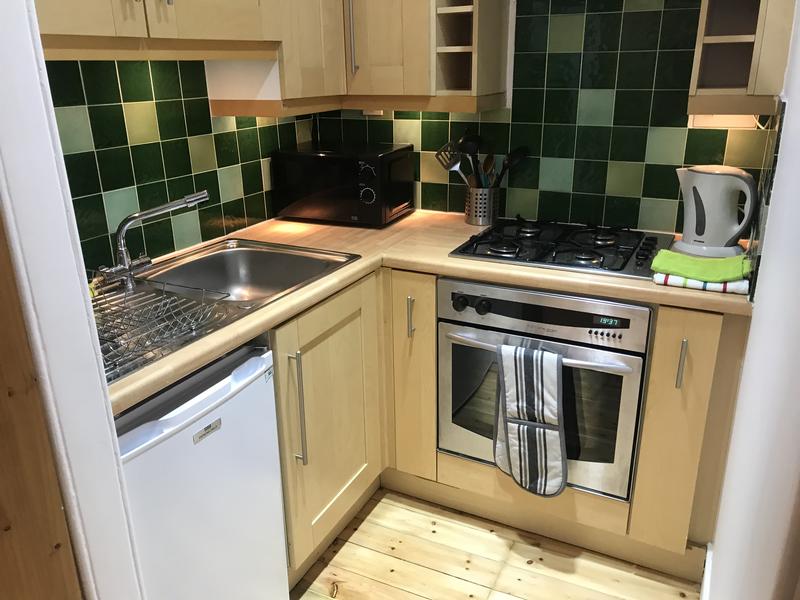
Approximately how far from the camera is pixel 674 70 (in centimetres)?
211

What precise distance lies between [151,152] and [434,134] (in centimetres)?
108

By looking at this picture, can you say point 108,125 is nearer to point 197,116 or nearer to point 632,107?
point 197,116

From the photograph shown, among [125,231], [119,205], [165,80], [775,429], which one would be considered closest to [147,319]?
[125,231]

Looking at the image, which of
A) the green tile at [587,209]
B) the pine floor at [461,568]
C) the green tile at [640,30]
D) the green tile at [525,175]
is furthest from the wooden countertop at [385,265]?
the pine floor at [461,568]

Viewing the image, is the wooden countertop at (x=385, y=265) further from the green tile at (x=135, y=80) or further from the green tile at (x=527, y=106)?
the green tile at (x=135, y=80)

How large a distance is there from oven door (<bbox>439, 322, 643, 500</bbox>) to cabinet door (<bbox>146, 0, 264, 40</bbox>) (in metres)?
1.06

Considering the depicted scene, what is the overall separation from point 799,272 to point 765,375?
0.81ft

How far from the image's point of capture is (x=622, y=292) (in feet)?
5.84

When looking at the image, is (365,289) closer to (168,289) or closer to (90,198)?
(168,289)

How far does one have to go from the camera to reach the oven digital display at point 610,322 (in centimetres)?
181

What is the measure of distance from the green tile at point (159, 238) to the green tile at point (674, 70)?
1.67 metres

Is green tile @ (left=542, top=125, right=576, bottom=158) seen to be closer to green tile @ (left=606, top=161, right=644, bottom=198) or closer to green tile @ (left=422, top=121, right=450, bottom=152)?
green tile @ (left=606, top=161, right=644, bottom=198)

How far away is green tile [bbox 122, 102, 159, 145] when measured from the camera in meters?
1.90

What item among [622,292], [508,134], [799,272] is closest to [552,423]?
[622,292]
